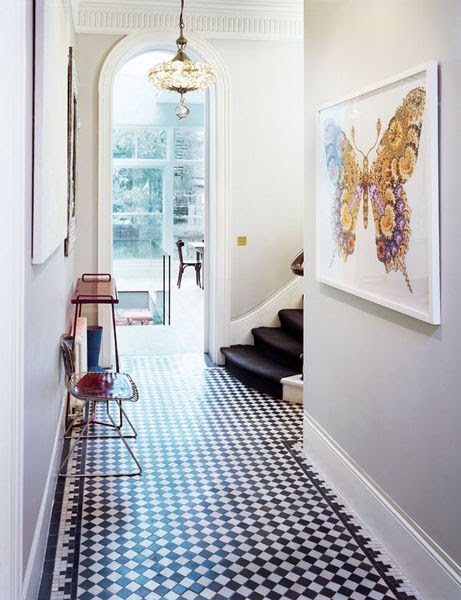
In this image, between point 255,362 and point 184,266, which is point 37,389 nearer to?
point 255,362

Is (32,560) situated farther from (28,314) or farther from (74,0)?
(74,0)

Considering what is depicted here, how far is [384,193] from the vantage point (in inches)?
115

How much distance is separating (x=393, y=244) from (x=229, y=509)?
159cm

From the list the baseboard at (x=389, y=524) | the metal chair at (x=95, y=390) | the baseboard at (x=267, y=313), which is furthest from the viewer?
the baseboard at (x=267, y=313)

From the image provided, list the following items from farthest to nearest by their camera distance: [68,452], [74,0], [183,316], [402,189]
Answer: [183,316] < [74,0] < [68,452] < [402,189]

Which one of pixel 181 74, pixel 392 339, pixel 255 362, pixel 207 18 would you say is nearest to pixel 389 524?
pixel 392 339

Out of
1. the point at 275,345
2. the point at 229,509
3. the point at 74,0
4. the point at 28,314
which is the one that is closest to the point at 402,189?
the point at 28,314

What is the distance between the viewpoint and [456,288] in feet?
7.77

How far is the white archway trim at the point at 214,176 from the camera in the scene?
20.6 ft

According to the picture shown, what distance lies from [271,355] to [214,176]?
1.84 metres

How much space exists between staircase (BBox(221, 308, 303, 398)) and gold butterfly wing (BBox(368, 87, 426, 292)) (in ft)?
8.92

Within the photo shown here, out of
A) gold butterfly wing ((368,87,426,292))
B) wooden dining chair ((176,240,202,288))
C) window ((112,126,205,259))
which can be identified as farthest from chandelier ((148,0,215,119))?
window ((112,126,205,259))

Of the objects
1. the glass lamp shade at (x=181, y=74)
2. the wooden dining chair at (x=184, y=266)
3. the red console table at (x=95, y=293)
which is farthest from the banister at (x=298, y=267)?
the wooden dining chair at (x=184, y=266)

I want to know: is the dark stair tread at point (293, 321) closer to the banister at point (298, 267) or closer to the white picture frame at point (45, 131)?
the banister at point (298, 267)
